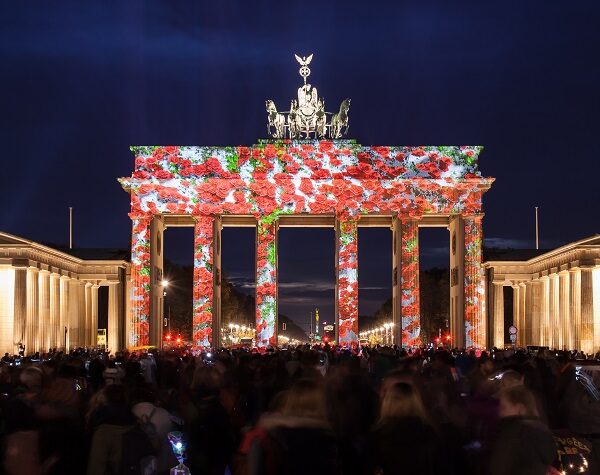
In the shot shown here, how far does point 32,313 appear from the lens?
70.8 m

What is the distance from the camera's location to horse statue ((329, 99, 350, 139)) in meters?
79.8

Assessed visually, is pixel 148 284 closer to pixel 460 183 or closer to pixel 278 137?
pixel 278 137

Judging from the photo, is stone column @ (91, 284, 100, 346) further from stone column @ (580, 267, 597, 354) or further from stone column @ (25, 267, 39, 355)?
stone column @ (580, 267, 597, 354)

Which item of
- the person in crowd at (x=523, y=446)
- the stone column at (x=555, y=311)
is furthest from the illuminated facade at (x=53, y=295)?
the person in crowd at (x=523, y=446)

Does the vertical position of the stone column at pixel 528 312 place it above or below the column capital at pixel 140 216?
below

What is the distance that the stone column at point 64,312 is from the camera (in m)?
81.2

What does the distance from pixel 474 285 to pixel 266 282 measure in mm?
14442

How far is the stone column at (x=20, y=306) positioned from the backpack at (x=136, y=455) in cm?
5822

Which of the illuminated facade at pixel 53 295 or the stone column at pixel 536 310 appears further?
the stone column at pixel 536 310

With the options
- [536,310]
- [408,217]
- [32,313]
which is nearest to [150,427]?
[32,313]

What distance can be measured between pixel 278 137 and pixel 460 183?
13.2 m

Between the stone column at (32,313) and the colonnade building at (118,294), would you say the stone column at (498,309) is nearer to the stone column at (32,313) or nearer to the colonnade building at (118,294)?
the colonnade building at (118,294)

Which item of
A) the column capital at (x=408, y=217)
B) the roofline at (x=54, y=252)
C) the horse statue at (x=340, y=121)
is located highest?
the horse statue at (x=340, y=121)

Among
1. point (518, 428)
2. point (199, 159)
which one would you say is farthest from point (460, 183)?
point (518, 428)
